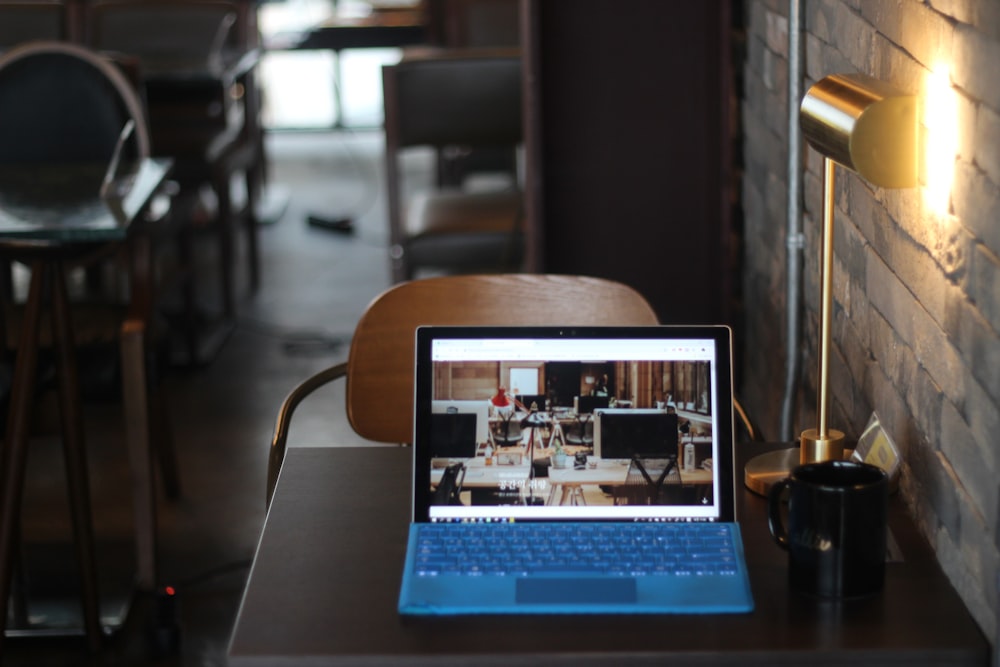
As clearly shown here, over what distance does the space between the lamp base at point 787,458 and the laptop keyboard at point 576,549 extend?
0.15m

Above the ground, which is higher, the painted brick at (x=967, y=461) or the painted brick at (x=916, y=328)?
the painted brick at (x=916, y=328)

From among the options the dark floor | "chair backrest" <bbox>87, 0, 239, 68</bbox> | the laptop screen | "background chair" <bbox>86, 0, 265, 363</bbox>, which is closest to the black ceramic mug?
the laptop screen

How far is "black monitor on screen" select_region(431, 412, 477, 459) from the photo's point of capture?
147cm

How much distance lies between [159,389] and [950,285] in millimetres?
2163

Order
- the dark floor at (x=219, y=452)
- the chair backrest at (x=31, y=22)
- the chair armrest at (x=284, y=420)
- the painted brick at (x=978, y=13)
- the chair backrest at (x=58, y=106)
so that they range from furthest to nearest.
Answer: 1. the chair backrest at (x=31, y=22)
2. the chair backrest at (x=58, y=106)
3. the dark floor at (x=219, y=452)
4. the chair armrest at (x=284, y=420)
5. the painted brick at (x=978, y=13)

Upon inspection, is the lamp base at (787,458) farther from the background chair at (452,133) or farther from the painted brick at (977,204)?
the background chair at (452,133)

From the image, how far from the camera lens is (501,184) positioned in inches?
248

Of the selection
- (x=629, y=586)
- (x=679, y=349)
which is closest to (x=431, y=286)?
(x=679, y=349)

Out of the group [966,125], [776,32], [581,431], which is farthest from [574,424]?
[776,32]

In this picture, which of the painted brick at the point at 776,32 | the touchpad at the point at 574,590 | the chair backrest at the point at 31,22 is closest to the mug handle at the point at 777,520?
the touchpad at the point at 574,590

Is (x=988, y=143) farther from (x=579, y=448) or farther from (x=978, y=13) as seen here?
(x=579, y=448)

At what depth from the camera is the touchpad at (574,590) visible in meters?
1.31

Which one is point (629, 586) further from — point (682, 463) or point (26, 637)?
point (26, 637)

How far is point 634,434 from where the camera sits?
57.9 inches
